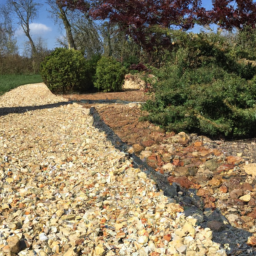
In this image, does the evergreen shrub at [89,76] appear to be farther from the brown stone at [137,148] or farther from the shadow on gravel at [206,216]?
the shadow on gravel at [206,216]

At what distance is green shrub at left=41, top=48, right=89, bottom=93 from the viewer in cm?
797

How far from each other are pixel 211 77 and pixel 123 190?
2.34 meters

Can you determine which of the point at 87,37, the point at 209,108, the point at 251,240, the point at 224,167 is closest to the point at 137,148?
the point at 224,167

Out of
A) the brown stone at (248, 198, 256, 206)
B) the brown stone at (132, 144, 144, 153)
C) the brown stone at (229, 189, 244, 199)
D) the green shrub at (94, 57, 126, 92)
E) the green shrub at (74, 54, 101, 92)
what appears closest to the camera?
the brown stone at (248, 198, 256, 206)

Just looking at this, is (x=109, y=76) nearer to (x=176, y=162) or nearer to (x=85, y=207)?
(x=176, y=162)

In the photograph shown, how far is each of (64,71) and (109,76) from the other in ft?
4.26

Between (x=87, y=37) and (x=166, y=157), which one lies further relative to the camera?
(x=87, y=37)

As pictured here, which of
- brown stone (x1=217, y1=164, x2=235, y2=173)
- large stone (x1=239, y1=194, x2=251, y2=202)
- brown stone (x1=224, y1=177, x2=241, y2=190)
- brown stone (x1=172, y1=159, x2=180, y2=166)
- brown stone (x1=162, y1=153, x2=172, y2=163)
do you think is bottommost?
large stone (x1=239, y1=194, x2=251, y2=202)

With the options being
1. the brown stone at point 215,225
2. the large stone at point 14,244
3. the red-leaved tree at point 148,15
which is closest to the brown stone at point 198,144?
the brown stone at point 215,225

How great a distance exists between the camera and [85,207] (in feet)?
7.21

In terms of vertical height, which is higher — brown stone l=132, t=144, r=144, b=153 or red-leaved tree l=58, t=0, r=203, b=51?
red-leaved tree l=58, t=0, r=203, b=51

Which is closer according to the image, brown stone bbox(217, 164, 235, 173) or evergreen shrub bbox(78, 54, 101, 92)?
brown stone bbox(217, 164, 235, 173)

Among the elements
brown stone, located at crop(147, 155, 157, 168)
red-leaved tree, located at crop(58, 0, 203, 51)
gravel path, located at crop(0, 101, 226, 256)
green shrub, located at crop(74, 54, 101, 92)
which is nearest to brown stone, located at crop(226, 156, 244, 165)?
brown stone, located at crop(147, 155, 157, 168)

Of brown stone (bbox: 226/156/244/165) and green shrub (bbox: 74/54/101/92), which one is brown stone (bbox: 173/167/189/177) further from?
green shrub (bbox: 74/54/101/92)
